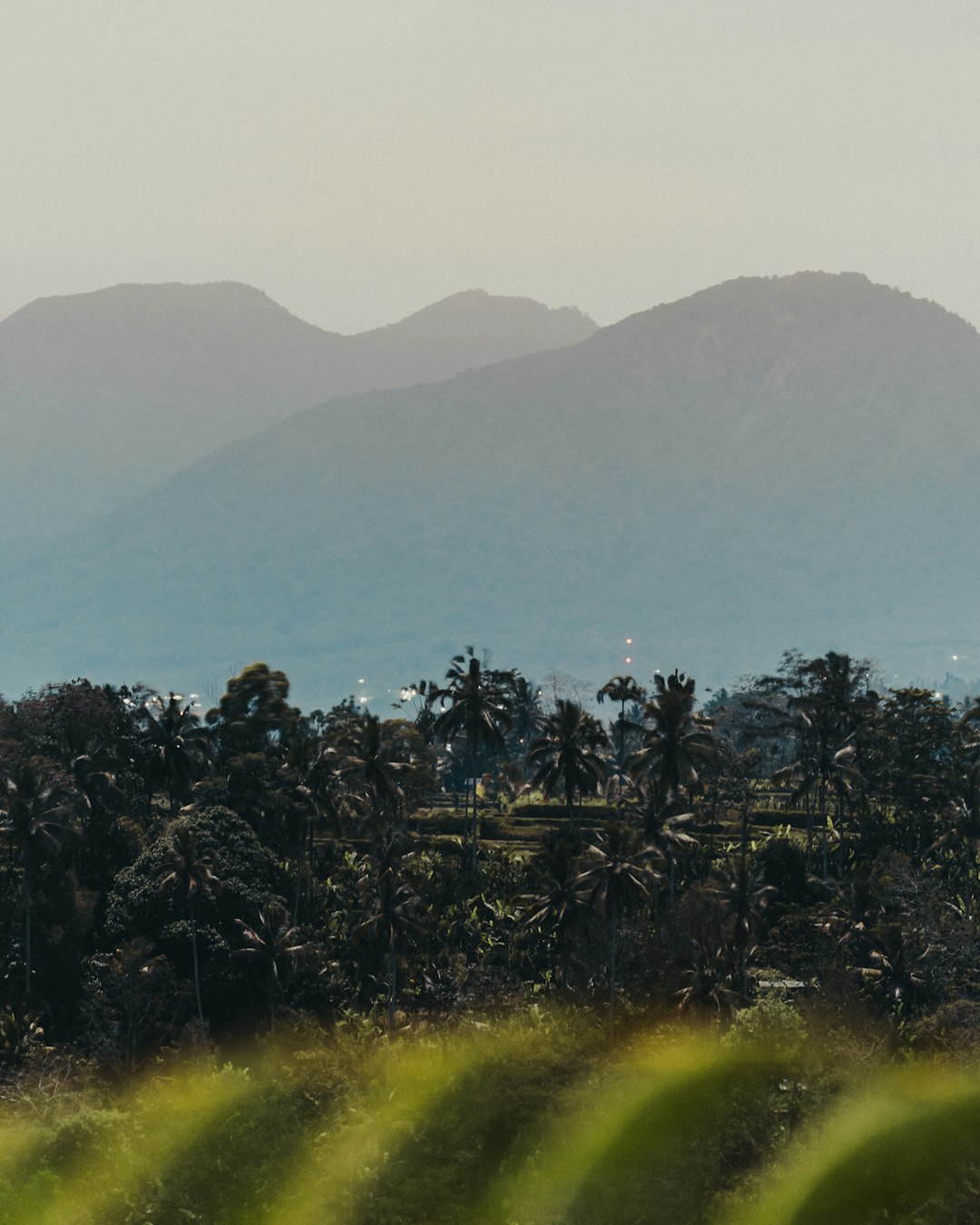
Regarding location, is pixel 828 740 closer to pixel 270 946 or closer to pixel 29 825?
pixel 270 946

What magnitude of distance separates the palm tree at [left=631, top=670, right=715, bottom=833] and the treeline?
0.22 m

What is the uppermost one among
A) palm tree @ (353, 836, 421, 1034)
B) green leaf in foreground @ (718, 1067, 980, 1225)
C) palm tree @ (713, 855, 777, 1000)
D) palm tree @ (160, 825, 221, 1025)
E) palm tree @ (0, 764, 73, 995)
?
palm tree @ (0, 764, 73, 995)

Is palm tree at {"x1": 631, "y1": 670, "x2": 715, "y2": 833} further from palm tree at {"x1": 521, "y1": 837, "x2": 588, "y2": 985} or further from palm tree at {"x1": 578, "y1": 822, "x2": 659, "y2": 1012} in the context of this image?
palm tree at {"x1": 578, "y1": 822, "x2": 659, "y2": 1012}

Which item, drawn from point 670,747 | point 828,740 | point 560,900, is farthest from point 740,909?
point 828,740

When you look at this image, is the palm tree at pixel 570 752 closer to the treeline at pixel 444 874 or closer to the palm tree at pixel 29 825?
the treeline at pixel 444 874

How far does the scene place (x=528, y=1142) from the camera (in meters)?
85.1

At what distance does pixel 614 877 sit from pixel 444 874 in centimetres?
3013

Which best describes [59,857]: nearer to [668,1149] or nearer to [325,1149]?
[325,1149]

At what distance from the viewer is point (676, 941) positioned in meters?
122

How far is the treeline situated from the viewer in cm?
11438

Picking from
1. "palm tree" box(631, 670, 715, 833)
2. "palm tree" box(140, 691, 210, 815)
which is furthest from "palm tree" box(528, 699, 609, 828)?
"palm tree" box(140, 691, 210, 815)

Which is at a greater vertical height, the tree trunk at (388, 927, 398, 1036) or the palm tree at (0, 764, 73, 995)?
the palm tree at (0, 764, 73, 995)

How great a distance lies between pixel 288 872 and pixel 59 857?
17591mm

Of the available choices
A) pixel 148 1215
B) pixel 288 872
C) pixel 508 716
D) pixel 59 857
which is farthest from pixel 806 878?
pixel 148 1215
